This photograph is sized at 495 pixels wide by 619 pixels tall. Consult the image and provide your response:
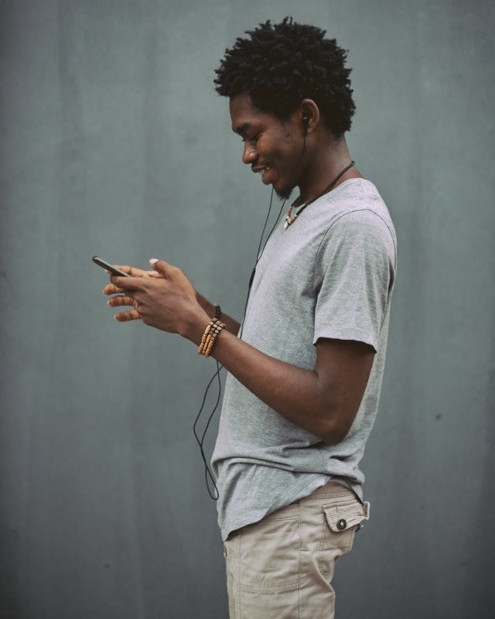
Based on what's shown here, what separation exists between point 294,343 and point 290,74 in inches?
20.2

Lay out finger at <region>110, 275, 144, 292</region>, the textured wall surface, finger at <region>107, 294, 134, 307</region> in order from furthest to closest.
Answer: the textured wall surface
finger at <region>107, 294, 134, 307</region>
finger at <region>110, 275, 144, 292</region>

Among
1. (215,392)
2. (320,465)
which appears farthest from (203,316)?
(215,392)

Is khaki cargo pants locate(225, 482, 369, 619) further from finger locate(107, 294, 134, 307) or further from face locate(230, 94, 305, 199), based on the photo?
face locate(230, 94, 305, 199)

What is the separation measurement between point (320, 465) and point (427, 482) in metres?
1.24

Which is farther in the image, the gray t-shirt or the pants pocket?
the pants pocket

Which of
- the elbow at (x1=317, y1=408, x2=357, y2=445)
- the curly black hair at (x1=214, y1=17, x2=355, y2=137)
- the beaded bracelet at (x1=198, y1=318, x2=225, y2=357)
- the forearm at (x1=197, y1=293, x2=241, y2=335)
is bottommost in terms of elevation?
the elbow at (x1=317, y1=408, x2=357, y2=445)

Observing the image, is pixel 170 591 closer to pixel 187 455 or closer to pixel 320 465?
pixel 187 455

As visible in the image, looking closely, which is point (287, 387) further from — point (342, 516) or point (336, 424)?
point (342, 516)

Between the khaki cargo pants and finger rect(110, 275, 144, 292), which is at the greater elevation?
finger rect(110, 275, 144, 292)

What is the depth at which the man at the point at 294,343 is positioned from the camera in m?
1.18

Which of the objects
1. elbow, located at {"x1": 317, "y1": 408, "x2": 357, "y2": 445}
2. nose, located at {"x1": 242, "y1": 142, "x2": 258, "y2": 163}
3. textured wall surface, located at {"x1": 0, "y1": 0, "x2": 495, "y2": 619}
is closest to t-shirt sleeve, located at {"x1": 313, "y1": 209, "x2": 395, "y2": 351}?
elbow, located at {"x1": 317, "y1": 408, "x2": 357, "y2": 445}

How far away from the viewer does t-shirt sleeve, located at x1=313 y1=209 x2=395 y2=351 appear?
1.14 metres

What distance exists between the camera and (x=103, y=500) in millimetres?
2230

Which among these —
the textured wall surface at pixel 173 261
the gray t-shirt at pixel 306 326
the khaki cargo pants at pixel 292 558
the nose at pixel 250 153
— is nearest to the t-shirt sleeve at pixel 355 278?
the gray t-shirt at pixel 306 326
